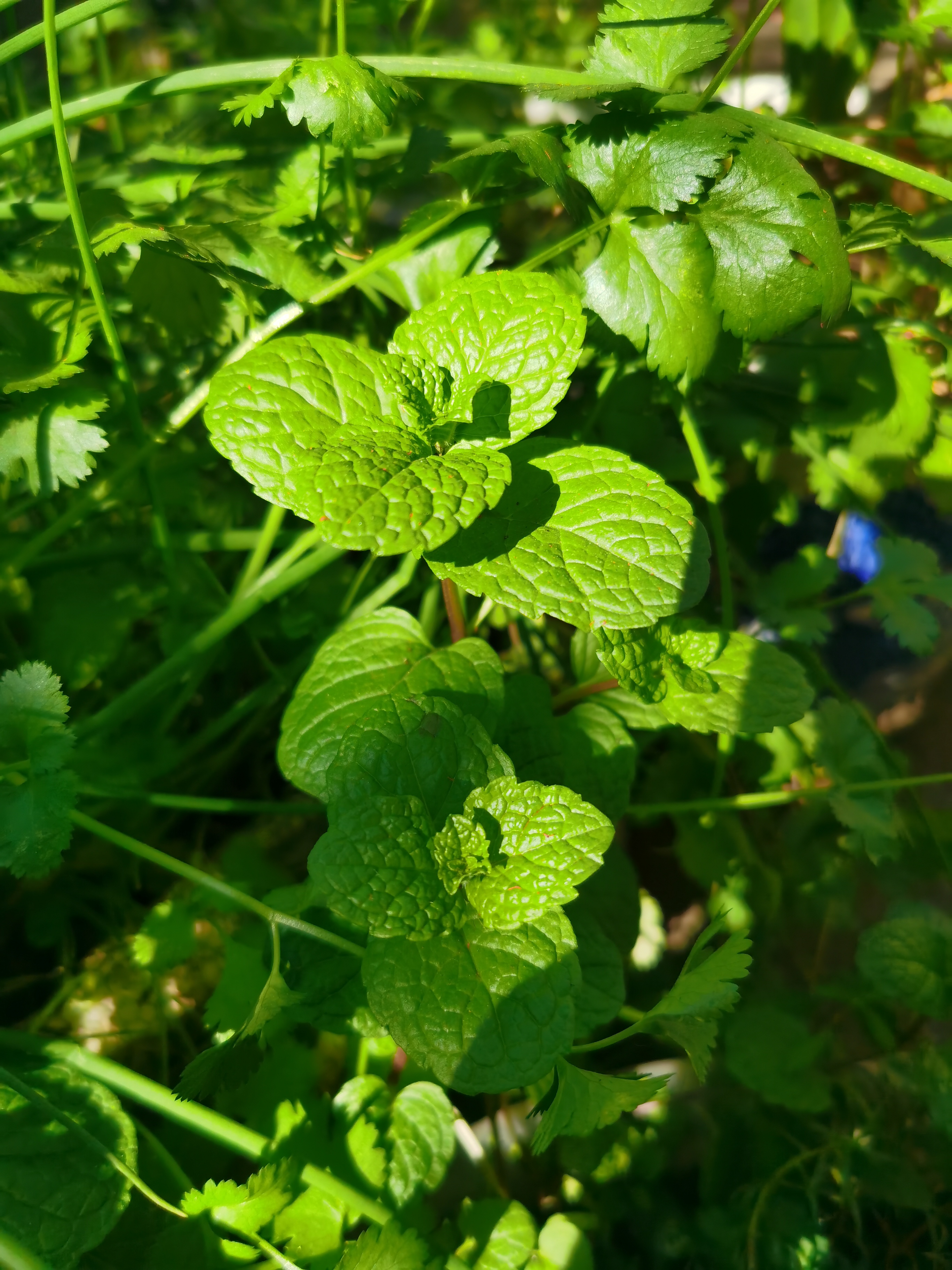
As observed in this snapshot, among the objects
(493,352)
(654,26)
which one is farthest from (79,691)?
(654,26)

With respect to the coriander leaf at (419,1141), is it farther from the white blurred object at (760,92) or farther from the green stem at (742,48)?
the white blurred object at (760,92)

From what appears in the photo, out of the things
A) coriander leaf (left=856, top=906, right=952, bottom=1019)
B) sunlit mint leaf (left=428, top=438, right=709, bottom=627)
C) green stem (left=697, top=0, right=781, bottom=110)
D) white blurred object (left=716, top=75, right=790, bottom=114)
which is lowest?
coriander leaf (left=856, top=906, right=952, bottom=1019)

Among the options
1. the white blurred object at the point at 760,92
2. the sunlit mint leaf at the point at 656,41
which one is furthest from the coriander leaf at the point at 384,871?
the white blurred object at the point at 760,92

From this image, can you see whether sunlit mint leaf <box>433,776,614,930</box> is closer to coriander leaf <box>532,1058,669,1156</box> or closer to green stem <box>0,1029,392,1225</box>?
coriander leaf <box>532,1058,669,1156</box>

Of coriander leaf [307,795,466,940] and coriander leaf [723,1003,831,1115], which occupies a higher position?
coriander leaf [307,795,466,940]

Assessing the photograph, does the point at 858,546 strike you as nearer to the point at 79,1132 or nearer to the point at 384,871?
the point at 384,871

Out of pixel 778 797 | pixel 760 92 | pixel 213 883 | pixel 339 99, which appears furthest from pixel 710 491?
pixel 760 92

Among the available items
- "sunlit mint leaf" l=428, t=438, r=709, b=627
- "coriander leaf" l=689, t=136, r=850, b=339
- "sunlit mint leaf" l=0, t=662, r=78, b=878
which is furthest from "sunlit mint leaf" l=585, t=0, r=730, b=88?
"sunlit mint leaf" l=0, t=662, r=78, b=878

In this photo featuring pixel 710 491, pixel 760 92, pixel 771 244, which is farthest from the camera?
pixel 760 92
